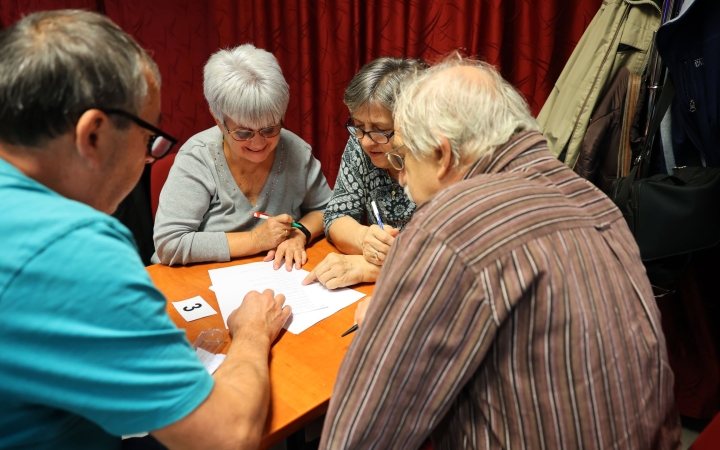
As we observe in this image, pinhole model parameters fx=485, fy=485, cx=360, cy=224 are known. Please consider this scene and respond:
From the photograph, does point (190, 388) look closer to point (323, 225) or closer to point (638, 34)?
point (323, 225)

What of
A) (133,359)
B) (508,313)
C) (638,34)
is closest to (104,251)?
(133,359)

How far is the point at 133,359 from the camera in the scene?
66 centimetres

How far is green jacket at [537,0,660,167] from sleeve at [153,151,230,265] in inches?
49.9

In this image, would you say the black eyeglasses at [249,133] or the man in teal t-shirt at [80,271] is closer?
the man in teal t-shirt at [80,271]

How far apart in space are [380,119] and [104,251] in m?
1.08

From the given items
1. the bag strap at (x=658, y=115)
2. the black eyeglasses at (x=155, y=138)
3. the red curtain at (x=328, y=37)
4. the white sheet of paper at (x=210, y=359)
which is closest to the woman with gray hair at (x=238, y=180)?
the red curtain at (x=328, y=37)

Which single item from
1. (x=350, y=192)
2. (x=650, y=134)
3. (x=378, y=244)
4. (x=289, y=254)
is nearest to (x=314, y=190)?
(x=350, y=192)

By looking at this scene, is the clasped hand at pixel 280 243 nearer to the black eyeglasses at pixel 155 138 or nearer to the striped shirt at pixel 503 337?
the black eyeglasses at pixel 155 138

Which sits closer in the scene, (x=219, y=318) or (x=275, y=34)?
(x=219, y=318)

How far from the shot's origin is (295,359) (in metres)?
1.06

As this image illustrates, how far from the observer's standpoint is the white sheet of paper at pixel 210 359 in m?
1.02

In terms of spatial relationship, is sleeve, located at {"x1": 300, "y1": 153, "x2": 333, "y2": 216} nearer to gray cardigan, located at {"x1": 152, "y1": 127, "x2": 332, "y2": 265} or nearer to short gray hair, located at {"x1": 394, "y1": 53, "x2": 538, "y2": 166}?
gray cardigan, located at {"x1": 152, "y1": 127, "x2": 332, "y2": 265}

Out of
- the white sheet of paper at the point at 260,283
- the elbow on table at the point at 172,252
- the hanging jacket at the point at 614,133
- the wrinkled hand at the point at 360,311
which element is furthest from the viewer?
the hanging jacket at the point at 614,133

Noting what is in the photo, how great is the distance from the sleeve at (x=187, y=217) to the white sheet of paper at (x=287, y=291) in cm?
9
